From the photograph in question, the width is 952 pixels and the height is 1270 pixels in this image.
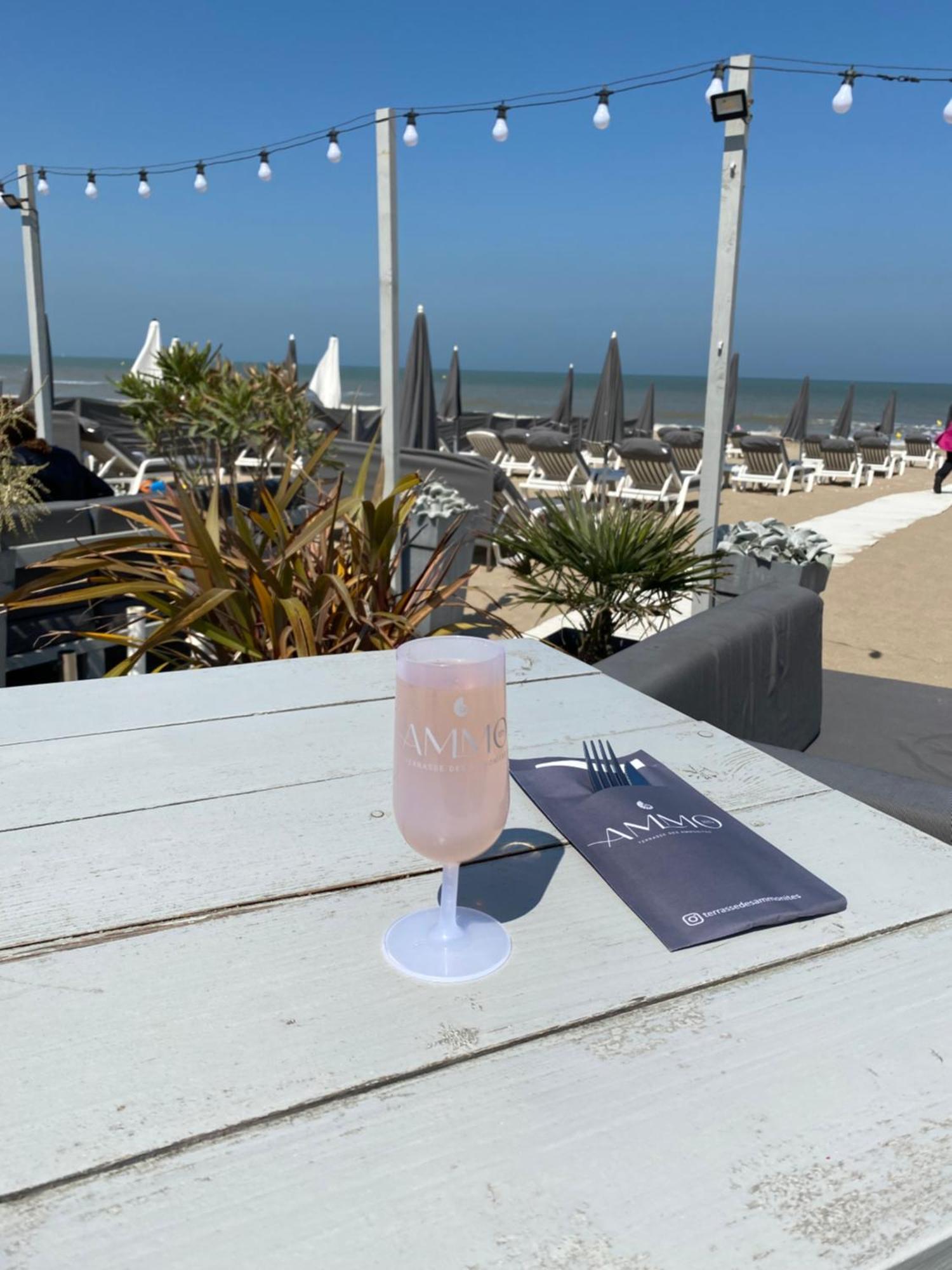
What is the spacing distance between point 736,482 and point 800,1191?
1331 centimetres

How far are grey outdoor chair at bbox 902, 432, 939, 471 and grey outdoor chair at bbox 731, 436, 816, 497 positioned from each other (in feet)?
21.5

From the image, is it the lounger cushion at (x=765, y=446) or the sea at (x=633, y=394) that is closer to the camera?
the lounger cushion at (x=765, y=446)

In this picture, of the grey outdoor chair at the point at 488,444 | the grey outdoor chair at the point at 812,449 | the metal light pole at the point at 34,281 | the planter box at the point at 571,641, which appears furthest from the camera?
the grey outdoor chair at the point at 812,449

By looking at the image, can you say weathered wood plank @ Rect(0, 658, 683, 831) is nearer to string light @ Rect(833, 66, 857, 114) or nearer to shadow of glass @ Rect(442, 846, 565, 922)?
shadow of glass @ Rect(442, 846, 565, 922)

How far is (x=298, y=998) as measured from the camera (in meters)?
0.65

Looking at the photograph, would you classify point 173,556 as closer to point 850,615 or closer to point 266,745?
point 266,745

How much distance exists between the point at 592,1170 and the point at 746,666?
2.01 meters

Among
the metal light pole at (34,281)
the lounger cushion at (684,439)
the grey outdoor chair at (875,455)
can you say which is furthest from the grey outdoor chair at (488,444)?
the metal light pole at (34,281)

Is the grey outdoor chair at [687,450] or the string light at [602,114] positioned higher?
the string light at [602,114]

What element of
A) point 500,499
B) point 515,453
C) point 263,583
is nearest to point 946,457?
point 515,453

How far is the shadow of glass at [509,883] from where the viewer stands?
2.55 ft

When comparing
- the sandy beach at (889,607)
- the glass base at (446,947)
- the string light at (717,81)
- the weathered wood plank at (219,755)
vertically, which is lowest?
the sandy beach at (889,607)

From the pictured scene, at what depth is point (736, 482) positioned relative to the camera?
13102 mm

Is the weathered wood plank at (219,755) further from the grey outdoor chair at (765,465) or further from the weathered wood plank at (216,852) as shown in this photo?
the grey outdoor chair at (765,465)
